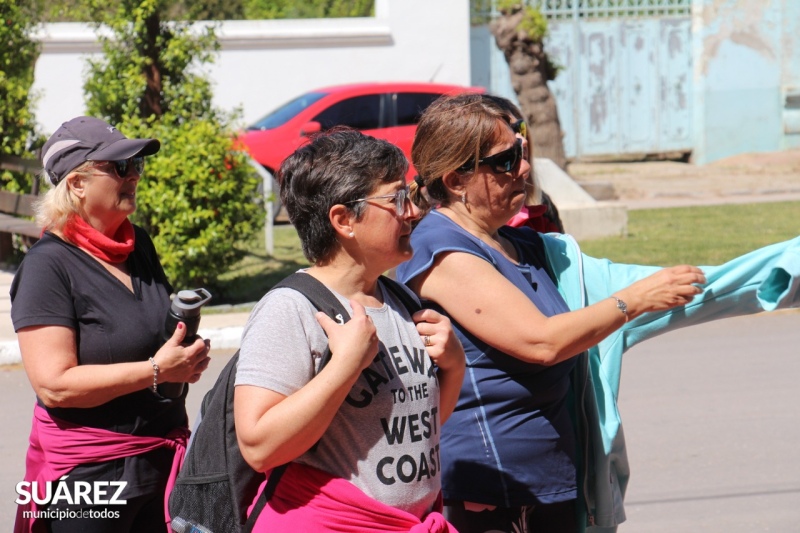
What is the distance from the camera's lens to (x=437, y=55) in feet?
61.3

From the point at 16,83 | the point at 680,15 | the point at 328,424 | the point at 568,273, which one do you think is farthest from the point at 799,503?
the point at 680,15

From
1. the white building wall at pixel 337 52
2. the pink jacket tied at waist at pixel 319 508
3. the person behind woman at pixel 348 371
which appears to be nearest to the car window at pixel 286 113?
the white building wall at pixel 337 52

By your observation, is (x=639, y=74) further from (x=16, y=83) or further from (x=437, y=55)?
(x=16, y=83)

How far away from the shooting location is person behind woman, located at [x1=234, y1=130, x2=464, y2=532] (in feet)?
7.28

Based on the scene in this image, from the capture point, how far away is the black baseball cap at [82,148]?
307 cm

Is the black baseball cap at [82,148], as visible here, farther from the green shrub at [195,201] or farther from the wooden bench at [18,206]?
the wooden bench at [18,206]

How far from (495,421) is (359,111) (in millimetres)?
12839

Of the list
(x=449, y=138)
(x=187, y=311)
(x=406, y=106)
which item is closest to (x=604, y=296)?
(x=449, y=138)

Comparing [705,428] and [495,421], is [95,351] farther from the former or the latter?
[705,428]

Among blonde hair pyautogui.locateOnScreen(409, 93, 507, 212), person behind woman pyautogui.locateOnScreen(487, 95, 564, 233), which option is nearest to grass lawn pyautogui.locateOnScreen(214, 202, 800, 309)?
person behind woman pyautogui.locateOnScreen(487, 95, 564, 233)

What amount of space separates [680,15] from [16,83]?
1392cm

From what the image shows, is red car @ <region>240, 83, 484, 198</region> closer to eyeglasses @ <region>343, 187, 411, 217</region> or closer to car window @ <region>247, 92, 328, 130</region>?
car window @ <region>247, 92, 328, 130</region>

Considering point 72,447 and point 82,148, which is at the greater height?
point 82,148

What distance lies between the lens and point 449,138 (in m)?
2.86
